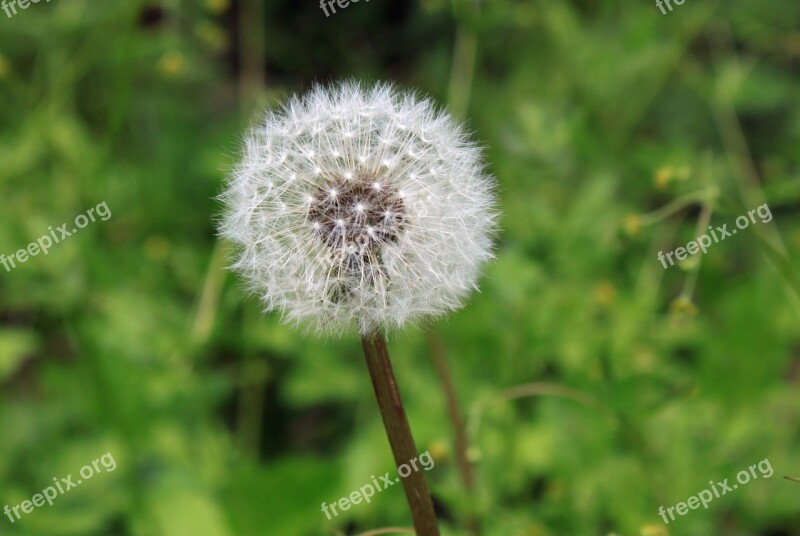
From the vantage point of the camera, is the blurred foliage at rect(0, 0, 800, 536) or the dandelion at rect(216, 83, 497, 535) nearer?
the dandelion at rect(216, 83, 497, 535)

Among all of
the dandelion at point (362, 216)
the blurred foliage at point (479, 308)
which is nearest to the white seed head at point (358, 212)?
the dandelion at point (362, 216)

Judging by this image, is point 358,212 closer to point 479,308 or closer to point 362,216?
point 362,216

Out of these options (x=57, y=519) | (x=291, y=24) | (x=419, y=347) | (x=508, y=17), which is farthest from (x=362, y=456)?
(x=291, y=24)

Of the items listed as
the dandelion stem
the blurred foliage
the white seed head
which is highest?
the blurred foliage

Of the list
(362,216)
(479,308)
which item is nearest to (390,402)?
(362,216)

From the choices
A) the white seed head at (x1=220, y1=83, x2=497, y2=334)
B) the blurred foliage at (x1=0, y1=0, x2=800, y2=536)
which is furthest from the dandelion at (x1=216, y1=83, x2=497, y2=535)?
the blurred foliage at (x1=0, y1=0, x2=800, y2=536)

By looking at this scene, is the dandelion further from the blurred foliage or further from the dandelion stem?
the blurred foliage
